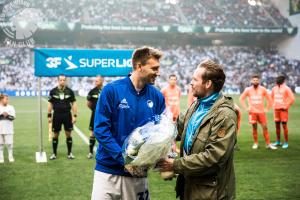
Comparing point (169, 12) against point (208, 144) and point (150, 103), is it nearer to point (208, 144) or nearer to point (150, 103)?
point (150, 103)

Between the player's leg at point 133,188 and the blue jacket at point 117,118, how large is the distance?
0.08m

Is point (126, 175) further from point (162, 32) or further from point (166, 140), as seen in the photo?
point (162, 32)

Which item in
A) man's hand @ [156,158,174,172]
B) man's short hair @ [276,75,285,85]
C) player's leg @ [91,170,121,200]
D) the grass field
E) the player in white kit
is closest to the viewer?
man's hand @ [156,158,174,172]

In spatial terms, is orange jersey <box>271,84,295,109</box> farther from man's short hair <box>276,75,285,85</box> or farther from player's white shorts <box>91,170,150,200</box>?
player's white shorts <box>91,170,150,200</box>

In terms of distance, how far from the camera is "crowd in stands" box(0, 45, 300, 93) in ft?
128

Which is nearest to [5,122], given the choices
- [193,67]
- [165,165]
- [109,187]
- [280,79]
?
[109,187]

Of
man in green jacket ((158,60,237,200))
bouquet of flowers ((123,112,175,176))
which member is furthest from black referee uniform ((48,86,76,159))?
man in green jacket ((158,60,237,200))

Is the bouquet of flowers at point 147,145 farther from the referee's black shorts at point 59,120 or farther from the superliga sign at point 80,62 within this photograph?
the referee's black shorts at point 59,120

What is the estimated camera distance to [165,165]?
3123mm

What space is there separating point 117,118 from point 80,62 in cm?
599

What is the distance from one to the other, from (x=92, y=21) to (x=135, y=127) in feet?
143

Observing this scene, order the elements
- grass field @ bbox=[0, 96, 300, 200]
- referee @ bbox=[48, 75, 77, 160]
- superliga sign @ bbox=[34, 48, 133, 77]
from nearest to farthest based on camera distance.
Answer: grass field @ bbox=[0, 96, 300, 200] → superliga sign @ bbox=[34, 48, 133, 77] → referee @ bbox=[48, 75, 77, 160]

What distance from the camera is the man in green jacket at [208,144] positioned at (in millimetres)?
2973

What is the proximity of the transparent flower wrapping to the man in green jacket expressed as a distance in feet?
0.41
